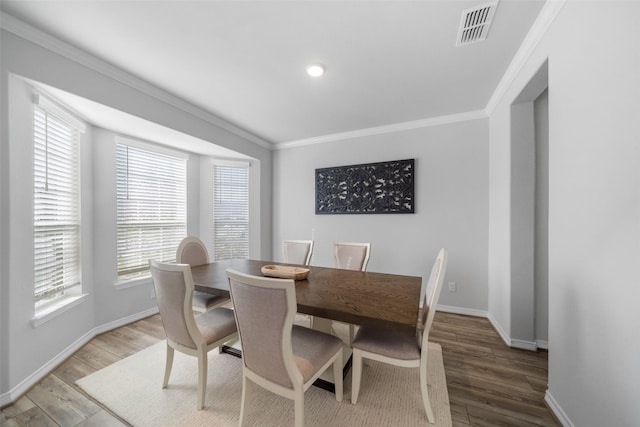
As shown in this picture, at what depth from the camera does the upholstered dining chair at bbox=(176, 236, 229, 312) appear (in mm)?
2301

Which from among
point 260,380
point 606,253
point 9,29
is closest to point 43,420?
point 260,380

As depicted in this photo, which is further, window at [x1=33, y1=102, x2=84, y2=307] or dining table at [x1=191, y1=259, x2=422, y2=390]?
window at [x1=33, y1=102, x2=84, y2=307]

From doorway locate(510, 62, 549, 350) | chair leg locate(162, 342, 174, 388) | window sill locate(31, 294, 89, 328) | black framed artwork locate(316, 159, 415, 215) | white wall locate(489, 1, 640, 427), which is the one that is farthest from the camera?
black framed artwork locate(316, 159, 415, 215)

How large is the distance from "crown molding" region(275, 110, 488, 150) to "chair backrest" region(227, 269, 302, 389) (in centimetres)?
308

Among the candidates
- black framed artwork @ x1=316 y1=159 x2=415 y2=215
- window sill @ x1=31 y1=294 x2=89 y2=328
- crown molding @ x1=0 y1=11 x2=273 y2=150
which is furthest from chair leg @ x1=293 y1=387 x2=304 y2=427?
crown molding @ x1=0 y1=11 x2=273 y2=150

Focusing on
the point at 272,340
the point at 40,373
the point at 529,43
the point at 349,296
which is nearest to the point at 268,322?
the point at 272,340

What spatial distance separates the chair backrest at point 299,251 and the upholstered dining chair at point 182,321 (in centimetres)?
131

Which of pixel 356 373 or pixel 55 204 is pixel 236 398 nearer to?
pixel 356 373

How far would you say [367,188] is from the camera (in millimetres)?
3543

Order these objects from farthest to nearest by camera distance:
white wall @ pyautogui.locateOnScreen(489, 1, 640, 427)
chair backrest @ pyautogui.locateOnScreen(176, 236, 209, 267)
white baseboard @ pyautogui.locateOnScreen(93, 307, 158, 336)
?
white baseboard @ pyautogui.locateOnScreen(93, 307, 158, 336), chair backrest @ pyautogui.locateOnScreen(176, 236, 209, 267), white wall @ pyautogui.locateOnScreen(489, 1, 640, 427)

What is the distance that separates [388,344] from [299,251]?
1658 millimetres

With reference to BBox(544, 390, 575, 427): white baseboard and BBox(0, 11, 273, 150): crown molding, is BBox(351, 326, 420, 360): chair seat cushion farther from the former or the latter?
BBox(0, 11, 273, 150): crown molding

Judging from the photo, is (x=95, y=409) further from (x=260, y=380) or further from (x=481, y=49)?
(x=481, y=49)

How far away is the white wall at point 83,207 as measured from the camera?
163cm
